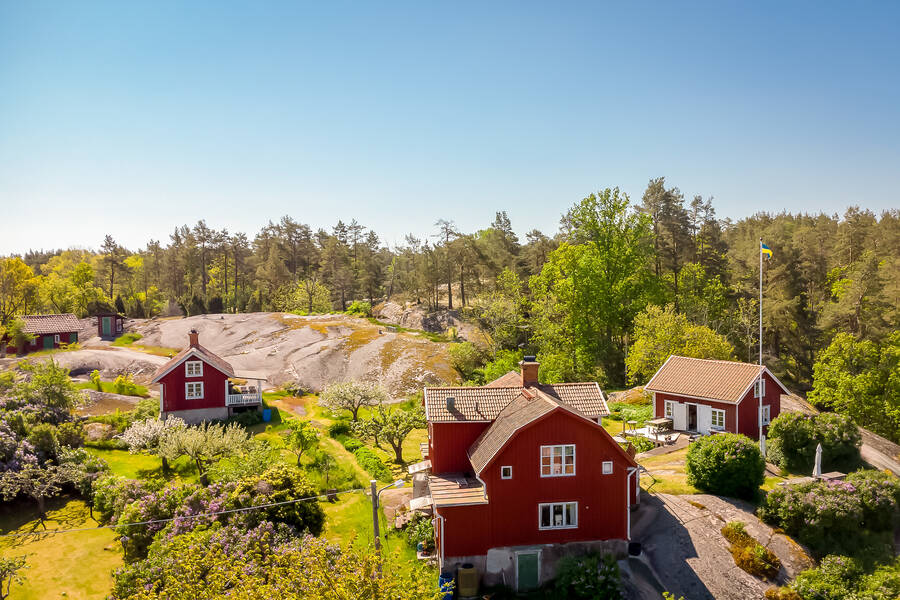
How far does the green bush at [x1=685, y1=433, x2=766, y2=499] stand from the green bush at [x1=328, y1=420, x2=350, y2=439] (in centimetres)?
2381

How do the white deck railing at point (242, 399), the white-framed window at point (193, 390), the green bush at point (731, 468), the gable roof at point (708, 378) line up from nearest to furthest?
1. the green bush at point (731, 468)
2. the gable roof at point (708, 378)
3. the white-framed window at point (193, 390)
4. the white deck railing at point (242, 399)

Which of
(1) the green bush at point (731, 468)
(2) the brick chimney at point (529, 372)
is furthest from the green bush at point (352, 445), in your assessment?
(1) the green bush at point (731, 468)

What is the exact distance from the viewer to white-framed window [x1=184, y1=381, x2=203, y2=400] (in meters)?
40.9

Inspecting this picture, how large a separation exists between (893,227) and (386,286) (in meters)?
72.8

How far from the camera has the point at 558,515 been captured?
22.5 metres

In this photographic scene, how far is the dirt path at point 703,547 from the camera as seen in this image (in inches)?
840

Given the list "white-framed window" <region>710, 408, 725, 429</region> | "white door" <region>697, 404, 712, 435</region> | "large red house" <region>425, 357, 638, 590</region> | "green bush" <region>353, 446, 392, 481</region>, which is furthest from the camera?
"white door" <region>697, 404, 712, 435</region>

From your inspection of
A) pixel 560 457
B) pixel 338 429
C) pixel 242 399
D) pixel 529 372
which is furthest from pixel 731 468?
pixel 242 399

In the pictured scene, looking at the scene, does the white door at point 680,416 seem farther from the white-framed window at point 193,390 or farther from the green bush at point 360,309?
the green bush at point 360,309

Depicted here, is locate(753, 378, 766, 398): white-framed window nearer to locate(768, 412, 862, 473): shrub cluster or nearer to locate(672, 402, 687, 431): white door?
locate(768, 412, 862, 473): shrub cluster

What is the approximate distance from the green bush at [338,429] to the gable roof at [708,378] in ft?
72.1

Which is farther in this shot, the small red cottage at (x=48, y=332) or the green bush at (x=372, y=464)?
the small red cottage at (x=48, y=332)

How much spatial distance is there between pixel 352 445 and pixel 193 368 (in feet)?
47.2

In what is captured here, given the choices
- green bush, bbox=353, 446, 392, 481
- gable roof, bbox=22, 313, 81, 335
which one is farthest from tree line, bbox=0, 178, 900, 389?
green bush, bbox=353, 446, 392, 481
